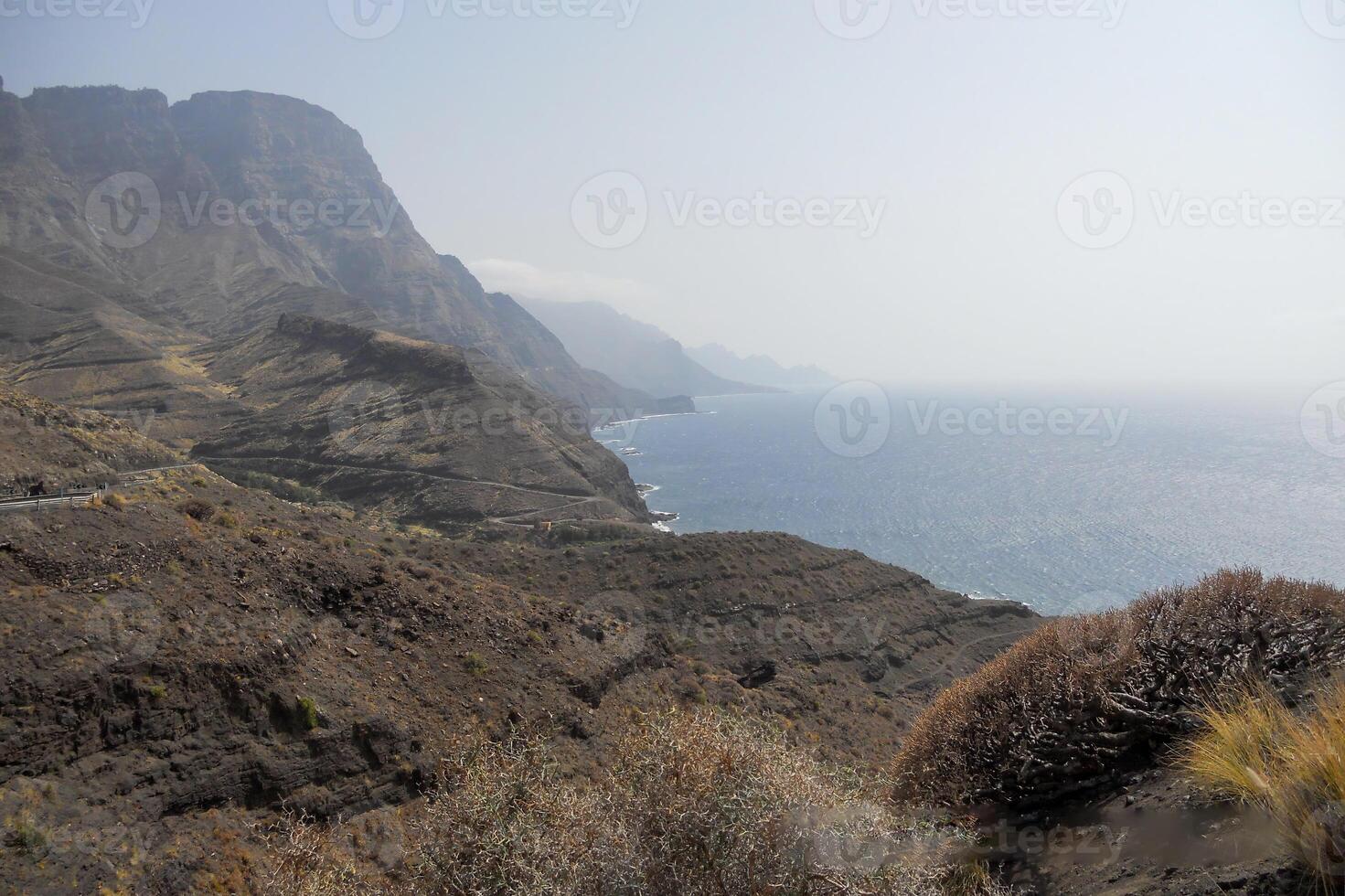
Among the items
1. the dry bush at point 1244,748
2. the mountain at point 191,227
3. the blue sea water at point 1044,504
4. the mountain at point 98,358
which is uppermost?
the mountain at point 191,227

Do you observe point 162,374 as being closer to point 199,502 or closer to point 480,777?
point 199,502

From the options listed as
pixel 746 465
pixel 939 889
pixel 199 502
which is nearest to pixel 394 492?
pixel 199 502

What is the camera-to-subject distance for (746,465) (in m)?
132

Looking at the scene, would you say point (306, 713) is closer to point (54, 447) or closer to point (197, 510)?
point (197, 510)

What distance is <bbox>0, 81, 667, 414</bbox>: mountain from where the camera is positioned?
111 m

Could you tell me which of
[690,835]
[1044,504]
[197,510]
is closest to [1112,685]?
[690,835]

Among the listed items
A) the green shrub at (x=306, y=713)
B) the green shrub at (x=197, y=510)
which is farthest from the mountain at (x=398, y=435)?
the green shrub at (x=306, y=713)

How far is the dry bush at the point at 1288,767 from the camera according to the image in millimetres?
4809

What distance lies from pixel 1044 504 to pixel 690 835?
322ft

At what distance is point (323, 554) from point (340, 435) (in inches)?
1845

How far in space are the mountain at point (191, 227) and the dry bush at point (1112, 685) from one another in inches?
4428

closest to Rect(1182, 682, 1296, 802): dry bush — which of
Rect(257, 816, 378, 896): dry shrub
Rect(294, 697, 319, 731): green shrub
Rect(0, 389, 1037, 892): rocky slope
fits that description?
Rect(257, 816, 378, 896): dry shrub

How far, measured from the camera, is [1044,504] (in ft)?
296

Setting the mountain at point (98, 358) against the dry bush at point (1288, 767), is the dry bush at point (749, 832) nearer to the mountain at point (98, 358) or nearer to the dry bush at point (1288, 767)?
the dry bush at point (1288, 767)
